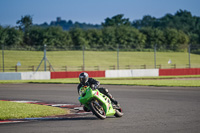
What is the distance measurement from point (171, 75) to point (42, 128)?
28734 mm

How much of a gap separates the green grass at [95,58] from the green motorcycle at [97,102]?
2468cm

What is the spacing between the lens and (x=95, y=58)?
43.9 metres

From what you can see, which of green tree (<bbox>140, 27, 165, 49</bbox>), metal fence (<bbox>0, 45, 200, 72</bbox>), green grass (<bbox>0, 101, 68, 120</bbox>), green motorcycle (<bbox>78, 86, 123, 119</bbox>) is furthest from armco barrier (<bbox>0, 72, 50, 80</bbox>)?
green tree (<bbox>140, 27, 165, 49</bbox>)

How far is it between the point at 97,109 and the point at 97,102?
185 mm

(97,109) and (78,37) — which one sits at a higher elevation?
(78,37)

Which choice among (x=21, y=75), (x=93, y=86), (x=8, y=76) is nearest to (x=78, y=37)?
(x=21, y=75)

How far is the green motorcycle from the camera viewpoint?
9.17 meters

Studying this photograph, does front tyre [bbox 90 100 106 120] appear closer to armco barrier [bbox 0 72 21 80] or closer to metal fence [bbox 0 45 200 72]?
armco barrier [bbox 0 72 21 80]

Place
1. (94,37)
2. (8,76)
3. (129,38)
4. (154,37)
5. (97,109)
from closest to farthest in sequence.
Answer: (97,109)
(8,76)
(129,38)
(94,37)
(154,37)

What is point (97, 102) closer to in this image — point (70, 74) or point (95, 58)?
point (70, 74)

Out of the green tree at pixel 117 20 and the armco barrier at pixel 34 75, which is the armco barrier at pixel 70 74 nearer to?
the armco barrier at pixel 34 75

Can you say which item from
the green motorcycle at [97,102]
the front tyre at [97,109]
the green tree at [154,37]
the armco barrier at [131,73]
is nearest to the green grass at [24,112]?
the green motorcycle at [97,102]

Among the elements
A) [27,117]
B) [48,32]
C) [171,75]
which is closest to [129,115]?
[27,117]

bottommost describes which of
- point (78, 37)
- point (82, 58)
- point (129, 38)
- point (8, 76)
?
point (8, 76)
